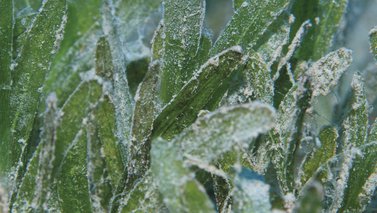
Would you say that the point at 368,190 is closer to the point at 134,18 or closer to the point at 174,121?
the point at 174,121

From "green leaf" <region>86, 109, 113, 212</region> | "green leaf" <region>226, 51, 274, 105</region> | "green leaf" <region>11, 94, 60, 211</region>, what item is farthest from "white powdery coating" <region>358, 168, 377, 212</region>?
"green leaf" <region>11, 94, 60, 211</region>

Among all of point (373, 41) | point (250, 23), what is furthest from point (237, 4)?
point (373, 41)

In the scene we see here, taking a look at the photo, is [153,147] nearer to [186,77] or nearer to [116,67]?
[116,67]

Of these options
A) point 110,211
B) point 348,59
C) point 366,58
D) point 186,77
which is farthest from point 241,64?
point 366,58

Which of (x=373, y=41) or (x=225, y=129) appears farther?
(x=373, y=41)

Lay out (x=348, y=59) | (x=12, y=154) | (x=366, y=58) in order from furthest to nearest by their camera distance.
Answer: (x=366, y=58)
(x=348, y=59)
(x=12, y=154)

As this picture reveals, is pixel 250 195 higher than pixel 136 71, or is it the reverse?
pixel 136 71

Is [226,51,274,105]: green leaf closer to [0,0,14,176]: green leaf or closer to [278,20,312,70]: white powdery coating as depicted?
[278,20,312,70]: white powdery coating
